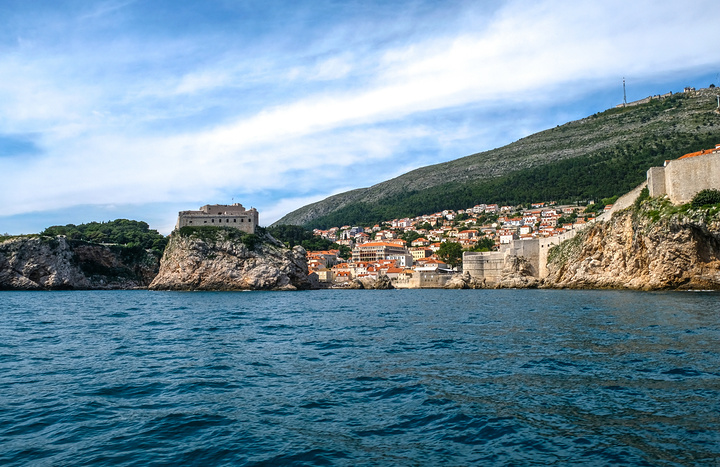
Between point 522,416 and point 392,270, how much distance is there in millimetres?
66670

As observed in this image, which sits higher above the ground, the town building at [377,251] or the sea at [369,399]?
the town building at [377,251]

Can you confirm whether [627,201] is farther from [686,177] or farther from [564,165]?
[564,165]

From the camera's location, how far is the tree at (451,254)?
8119cm

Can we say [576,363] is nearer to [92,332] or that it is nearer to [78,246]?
[92,332]

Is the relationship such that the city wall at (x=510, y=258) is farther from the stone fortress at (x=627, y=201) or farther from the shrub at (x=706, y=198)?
the shrub at (x=706, y=198)

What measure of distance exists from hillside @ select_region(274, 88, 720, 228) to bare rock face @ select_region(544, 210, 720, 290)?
169 ft

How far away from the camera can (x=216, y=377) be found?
9711 mm

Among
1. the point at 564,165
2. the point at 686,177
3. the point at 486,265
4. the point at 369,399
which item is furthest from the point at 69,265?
the point at 564,165

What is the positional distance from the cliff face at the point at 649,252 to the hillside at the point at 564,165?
51848mm

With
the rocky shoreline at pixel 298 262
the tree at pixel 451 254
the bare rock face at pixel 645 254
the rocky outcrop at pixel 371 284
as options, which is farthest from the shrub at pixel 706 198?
the tree at pixel 451 254

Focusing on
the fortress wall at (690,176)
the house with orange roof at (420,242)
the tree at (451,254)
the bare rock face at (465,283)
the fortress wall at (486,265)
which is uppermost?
the fortress wall at (690,176)

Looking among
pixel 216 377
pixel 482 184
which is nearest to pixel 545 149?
pixel 482 184

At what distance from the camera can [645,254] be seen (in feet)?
126

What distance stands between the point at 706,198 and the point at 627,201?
10165mm
